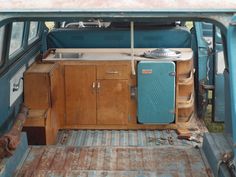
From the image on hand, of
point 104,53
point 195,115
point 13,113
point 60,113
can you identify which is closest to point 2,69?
point 13,113

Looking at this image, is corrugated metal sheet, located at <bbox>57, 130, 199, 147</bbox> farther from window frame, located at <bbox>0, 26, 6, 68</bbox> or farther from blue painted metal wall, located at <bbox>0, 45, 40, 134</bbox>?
window frame, located at <bbox>0, 26, 6, 68</bbox>

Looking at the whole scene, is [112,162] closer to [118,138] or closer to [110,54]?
[118,138]

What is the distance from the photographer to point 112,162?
3688 millimetres

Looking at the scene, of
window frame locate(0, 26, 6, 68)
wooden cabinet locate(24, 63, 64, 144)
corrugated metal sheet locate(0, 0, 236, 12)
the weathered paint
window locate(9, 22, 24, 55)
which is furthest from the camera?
wooden cabinet locate(24, 63, 64, 144)

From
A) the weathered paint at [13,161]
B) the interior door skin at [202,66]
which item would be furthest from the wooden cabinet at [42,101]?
the interior door skin at [202,66]

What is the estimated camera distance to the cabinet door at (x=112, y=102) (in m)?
5.80

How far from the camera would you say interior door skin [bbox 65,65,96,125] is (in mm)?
5766

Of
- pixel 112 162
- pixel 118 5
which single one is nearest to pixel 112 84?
pixel 112 162

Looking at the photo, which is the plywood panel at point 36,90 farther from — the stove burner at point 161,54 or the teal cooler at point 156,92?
the stove burner at point 161,54

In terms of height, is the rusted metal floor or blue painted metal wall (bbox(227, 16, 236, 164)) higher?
blue painted metal wall (bbox(227, 16, 236, 164))

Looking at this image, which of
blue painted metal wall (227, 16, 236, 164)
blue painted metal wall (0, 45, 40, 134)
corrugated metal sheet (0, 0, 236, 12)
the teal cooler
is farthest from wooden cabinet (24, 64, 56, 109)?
blue painted metal wall (227, 16, 236, 164)

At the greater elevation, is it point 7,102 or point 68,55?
point 68,55

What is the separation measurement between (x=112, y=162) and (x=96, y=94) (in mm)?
2204

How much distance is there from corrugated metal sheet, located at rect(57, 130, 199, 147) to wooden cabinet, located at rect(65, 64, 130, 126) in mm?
165
